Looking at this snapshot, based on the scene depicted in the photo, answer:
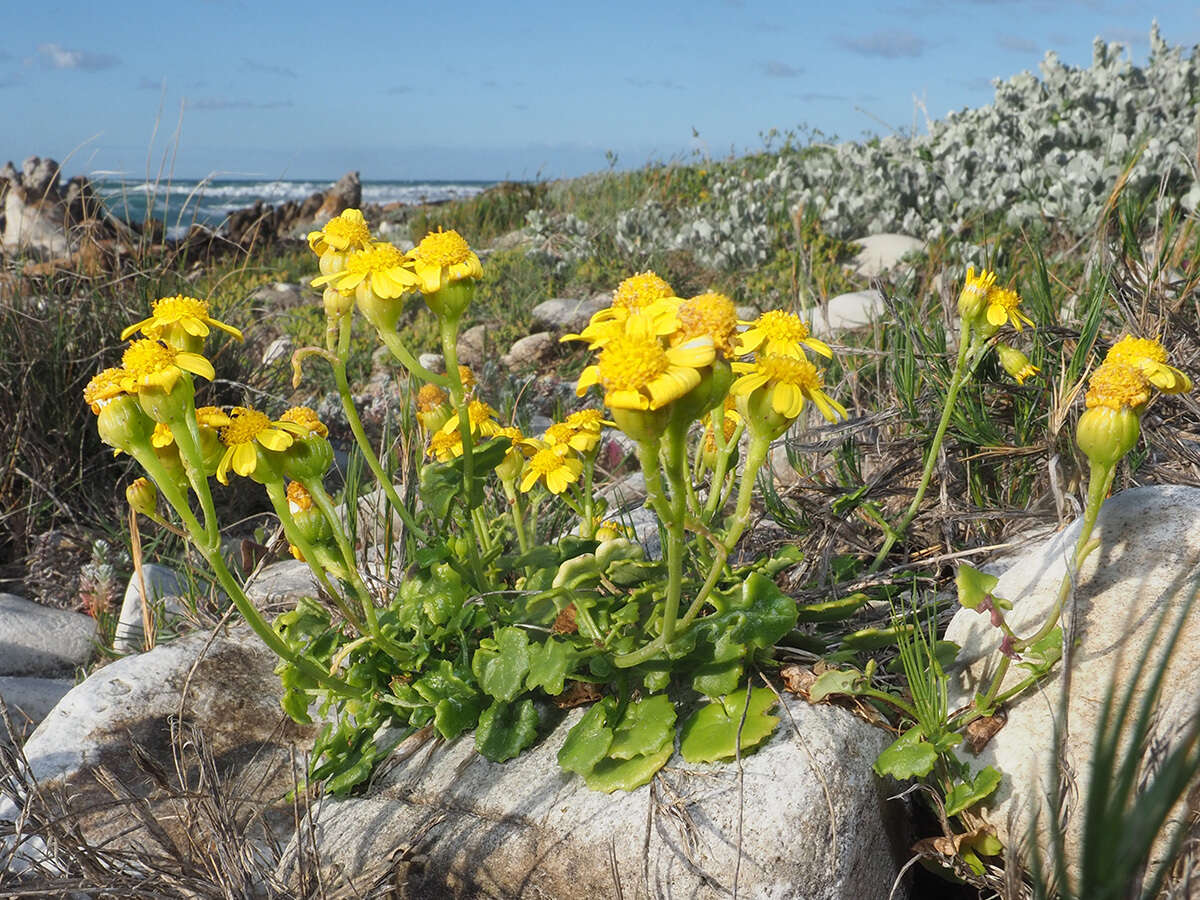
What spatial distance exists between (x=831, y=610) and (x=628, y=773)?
559mm

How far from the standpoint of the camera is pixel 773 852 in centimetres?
170

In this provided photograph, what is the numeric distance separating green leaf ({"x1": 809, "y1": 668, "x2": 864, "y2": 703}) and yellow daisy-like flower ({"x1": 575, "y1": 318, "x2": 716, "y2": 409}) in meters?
0.81

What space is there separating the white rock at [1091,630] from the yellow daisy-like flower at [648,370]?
0.95 meters

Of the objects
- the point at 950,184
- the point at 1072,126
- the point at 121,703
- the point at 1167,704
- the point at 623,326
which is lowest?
the point at 121,703

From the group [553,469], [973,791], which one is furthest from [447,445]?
[973,791]

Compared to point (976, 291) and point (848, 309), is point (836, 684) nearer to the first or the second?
point (976, 291)

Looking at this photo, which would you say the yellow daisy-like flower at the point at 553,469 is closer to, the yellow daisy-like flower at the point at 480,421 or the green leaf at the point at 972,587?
→ the yellow daisy-like flower at the point at 480,421

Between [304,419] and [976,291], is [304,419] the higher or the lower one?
the lower one

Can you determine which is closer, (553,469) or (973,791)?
(973,791)

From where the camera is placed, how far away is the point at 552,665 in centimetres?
179

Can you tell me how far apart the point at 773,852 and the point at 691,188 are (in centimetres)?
869

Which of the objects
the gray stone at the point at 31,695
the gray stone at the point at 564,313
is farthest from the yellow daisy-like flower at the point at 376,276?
the gray stone at the point at 564,313

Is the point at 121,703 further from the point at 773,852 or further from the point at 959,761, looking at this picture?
the point at 959,761

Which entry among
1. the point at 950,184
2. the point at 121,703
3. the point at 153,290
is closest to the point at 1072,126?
the point at 950,184
